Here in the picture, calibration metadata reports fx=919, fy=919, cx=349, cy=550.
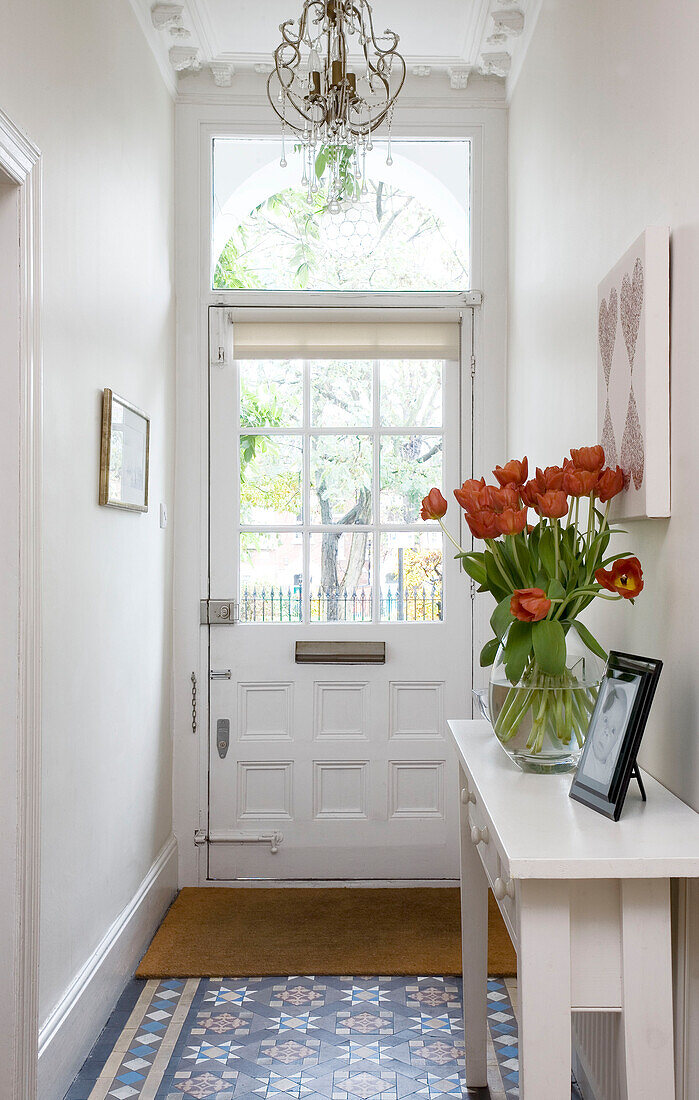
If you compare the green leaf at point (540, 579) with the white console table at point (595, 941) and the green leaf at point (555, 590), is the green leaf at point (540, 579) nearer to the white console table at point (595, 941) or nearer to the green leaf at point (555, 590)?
the green leaf at point (555, 590)

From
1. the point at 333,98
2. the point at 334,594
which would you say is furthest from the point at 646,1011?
the point at 334,594

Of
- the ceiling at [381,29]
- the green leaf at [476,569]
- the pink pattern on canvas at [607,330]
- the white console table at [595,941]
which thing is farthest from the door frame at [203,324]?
the white console table at [595,941]

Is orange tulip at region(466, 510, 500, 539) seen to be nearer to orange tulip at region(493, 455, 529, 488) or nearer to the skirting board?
orange tulip at region(493, 455, 529, 488)

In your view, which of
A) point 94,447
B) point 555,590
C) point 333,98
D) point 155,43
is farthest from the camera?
point 155,43

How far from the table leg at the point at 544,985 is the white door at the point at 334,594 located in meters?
2.15

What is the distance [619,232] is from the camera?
1.90 metres

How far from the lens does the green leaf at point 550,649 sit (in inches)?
60.6

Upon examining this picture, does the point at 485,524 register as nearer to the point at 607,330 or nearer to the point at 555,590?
the point at 555,590

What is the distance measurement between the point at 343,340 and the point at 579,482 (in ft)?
6.53

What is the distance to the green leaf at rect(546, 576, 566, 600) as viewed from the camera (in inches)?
64.4

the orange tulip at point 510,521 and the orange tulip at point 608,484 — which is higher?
the orange tulip at point 608,484

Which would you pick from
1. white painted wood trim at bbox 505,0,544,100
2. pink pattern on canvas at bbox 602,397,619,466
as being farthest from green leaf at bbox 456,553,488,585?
white painted wood trim at bbox 505,0,544,100

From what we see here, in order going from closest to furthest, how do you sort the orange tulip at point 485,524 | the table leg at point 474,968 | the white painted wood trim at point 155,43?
the orange tulip at point 485,524 → the table leg at point 474,968 → the white painted wood trim at point 155,43

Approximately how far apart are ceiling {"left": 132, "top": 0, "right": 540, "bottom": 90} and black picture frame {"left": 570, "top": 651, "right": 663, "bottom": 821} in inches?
91.3
